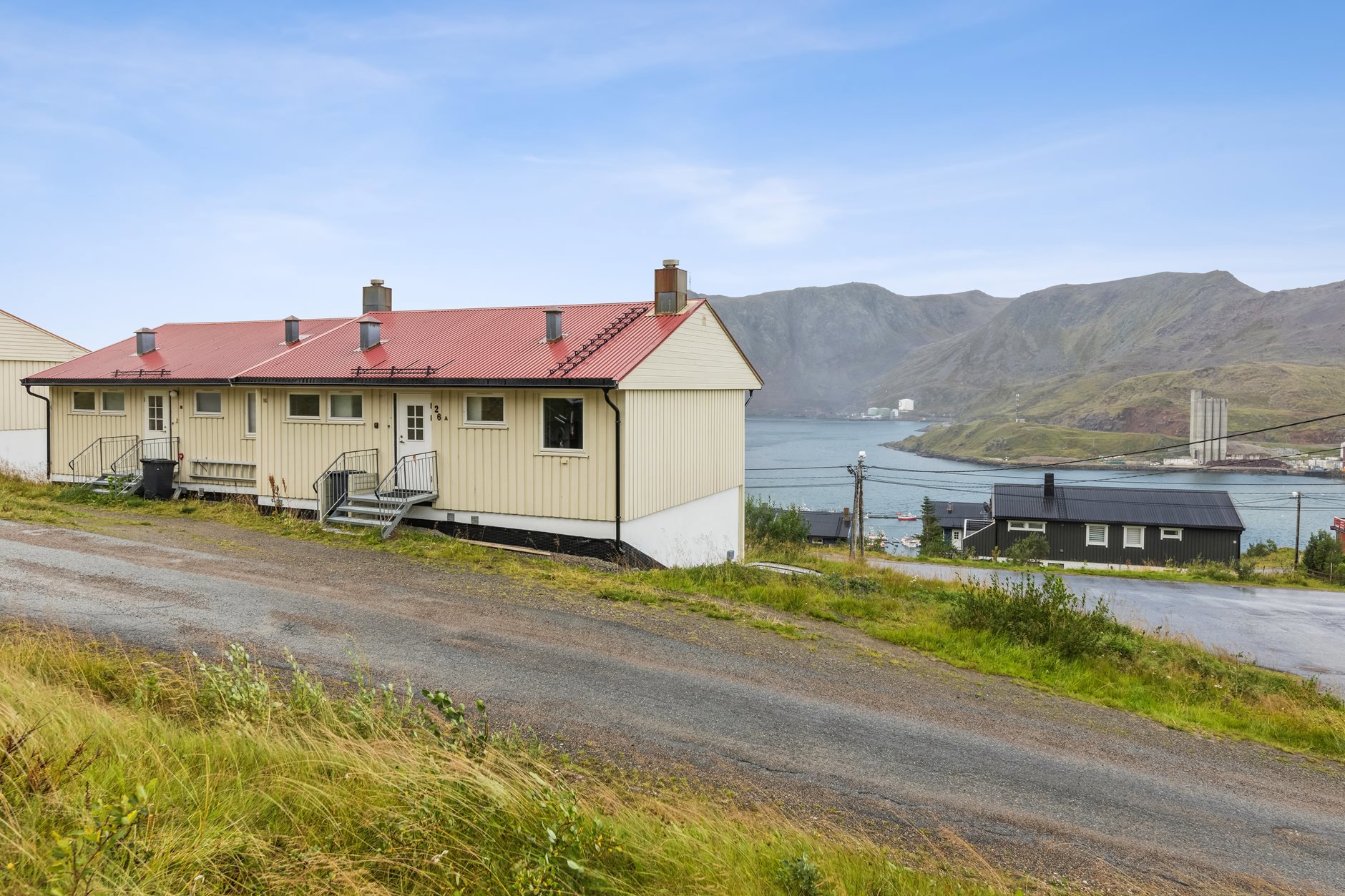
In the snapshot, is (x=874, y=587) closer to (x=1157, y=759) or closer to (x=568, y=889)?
(x=1157, y=759)

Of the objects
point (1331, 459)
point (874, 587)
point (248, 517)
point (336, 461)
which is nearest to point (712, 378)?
point (874, 587)

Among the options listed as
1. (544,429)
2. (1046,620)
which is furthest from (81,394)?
(1046,620)

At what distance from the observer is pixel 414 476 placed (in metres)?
16.2

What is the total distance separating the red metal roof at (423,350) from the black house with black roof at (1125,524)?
33.6 meters

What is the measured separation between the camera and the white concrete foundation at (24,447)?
2505cm

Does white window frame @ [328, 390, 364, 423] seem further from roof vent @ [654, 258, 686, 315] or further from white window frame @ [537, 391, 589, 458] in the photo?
roof vent @ [654, 258, 686, 315]

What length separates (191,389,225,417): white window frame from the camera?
725 inches

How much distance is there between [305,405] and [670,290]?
8574 millimetres

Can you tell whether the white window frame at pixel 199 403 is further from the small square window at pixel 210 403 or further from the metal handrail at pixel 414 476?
the metal handrail at pixel 414 476

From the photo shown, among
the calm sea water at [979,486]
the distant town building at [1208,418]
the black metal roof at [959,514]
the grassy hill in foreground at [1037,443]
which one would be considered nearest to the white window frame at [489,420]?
the black metal roof at [959,514]

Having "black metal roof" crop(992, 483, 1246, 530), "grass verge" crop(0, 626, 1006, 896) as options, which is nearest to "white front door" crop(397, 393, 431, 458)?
"grass verge" crop(0, 626, 1006, 896)

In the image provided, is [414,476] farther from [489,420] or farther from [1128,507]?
[1128,507]

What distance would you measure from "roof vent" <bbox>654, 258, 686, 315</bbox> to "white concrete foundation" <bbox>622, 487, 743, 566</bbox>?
448cm

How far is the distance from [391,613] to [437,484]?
7.08 meters
